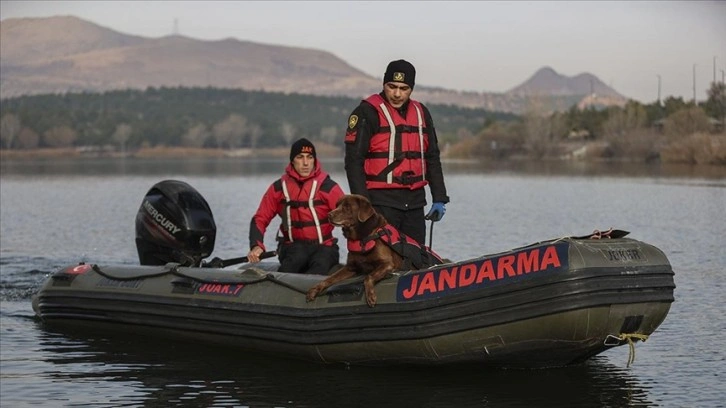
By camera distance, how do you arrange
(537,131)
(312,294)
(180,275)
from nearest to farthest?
1. (312,294)
2. (180,275)
3. (537,131)

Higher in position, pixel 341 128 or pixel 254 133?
pixel 341 128

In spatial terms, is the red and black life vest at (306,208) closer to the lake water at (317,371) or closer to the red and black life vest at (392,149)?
the red and black life vest at (392,149)

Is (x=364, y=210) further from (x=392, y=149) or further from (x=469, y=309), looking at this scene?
(x=469, y=309)

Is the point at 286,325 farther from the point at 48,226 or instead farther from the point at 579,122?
the point at 579,122

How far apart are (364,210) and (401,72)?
1137 millimetres

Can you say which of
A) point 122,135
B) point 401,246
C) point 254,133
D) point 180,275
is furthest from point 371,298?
point 254,133

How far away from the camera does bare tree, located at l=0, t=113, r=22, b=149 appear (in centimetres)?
13425

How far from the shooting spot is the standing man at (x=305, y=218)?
10.2m

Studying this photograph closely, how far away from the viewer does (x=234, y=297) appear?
9859 millimetres

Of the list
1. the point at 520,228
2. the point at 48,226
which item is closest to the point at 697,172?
the point at 520,228

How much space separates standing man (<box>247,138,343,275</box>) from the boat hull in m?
0.47

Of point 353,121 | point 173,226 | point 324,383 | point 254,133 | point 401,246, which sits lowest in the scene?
point 254,133

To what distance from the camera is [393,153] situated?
9.34 m

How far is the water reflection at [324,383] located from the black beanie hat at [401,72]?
2.08 meters
